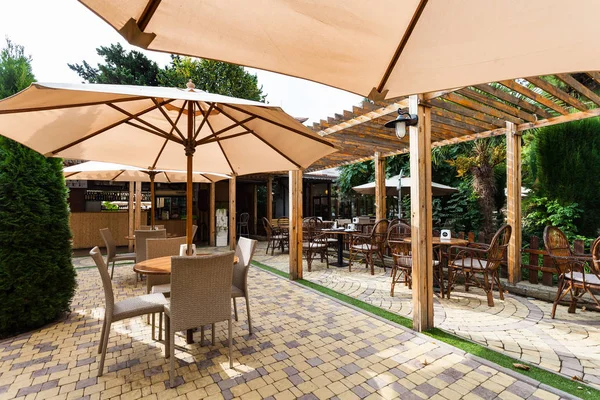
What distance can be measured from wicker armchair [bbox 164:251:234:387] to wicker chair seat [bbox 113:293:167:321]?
0.47 ft

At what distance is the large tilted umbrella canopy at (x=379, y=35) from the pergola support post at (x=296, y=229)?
356cm

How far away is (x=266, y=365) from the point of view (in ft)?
7.92

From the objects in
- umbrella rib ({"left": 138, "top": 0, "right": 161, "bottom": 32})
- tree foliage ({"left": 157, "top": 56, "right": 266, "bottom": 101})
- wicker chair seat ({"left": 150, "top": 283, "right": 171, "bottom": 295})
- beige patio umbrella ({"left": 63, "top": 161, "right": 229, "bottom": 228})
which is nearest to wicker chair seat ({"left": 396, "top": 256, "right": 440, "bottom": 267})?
wicker chair seat ({"left": 150, "top": 283, "right": 171, "bottom": 295})

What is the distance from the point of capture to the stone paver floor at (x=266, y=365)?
2.05 m

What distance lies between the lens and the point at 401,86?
5.85 feet

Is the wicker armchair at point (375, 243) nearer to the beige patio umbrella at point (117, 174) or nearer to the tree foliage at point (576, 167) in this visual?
the tree foliage at point (576, 167)

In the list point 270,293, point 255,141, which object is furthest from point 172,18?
point 270,293

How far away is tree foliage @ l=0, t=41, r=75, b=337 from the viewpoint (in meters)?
2.95

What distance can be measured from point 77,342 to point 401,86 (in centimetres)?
386

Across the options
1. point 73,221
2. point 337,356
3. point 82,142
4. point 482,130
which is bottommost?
point 337,356

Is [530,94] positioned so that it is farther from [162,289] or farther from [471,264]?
[162,289]

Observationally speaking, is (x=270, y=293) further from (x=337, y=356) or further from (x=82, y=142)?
(x=82, y=142)

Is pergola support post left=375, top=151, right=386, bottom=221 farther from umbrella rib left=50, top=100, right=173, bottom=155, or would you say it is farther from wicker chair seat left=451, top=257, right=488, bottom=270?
umbrella rib left=50, top=100, right=173, bottom=155

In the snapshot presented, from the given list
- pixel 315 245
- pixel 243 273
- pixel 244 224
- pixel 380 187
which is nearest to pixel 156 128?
pixel 243 273
